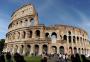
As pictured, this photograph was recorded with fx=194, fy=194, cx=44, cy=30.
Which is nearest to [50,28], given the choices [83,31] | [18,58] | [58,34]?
[58,34]

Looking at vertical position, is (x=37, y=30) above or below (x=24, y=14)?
below

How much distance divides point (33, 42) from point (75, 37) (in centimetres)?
1090

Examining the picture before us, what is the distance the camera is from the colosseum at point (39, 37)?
144 ft

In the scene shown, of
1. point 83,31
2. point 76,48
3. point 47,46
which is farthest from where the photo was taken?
point 83,31

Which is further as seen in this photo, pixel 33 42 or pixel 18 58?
pixel 33 42

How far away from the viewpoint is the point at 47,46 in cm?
4378

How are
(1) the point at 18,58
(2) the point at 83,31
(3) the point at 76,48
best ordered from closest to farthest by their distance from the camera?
(1) the point at 18,58, (3) the point at 76,48, (2) the point at 83,31

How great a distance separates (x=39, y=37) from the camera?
4419 centimetres

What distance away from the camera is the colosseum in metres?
44.0

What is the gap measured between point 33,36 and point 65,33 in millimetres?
7768

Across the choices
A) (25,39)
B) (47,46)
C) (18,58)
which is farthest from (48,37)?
(18,58)

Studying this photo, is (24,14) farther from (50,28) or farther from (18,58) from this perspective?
(18,58)

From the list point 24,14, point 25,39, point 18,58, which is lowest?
point 18,58

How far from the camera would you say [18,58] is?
46.6ft
